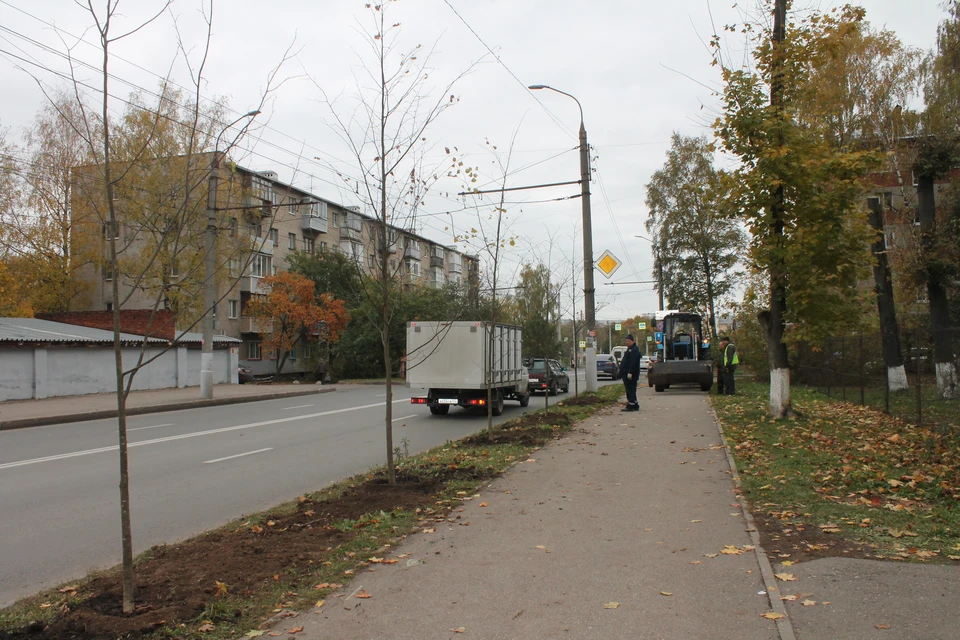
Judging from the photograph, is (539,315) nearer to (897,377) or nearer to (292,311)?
(292,311)

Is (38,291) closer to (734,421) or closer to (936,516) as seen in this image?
(734,421)

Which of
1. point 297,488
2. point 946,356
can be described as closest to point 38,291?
point 297,488

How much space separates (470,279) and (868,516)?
43.9ft

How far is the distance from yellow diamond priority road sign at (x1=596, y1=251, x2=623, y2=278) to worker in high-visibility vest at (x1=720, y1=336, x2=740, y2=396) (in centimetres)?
454

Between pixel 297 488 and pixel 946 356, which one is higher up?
pixel 946 356

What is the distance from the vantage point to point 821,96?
13.8 m

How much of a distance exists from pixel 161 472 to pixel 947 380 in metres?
13.8

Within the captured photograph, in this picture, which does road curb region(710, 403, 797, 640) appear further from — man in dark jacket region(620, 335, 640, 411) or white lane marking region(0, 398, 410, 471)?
white lane marking region(0, 398, 410, 471)

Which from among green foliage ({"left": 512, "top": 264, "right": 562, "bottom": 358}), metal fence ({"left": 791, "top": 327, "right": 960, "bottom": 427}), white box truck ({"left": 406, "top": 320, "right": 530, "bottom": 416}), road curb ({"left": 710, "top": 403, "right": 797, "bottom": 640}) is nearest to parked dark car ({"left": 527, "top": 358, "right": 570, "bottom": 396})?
green foliage ({"left": 512, "top": 264, "right": 562, "bottom": 358})

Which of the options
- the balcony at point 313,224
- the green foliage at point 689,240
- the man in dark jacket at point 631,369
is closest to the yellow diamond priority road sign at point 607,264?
the man in dark jacket at point 631,369

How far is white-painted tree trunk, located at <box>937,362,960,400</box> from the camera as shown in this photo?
12.7 metres

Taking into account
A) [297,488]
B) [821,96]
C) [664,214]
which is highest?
[664,214]

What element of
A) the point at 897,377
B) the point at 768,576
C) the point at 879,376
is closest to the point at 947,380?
the point at 879,376

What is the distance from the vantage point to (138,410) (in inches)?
853
